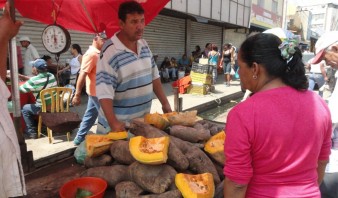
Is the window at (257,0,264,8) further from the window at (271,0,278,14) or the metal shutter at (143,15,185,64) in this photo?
the metal shutter at (143,15,185,64)

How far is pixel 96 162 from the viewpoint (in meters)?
1.75

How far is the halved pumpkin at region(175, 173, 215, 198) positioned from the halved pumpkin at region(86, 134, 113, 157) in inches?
21.7

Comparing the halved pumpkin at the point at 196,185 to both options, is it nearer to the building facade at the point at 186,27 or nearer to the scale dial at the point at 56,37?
the scale dial at the point at 56,37

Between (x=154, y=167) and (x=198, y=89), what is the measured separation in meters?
8.13

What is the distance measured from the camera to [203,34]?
53.0 feet

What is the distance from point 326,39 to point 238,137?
4.90ft

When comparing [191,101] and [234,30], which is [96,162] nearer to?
[191,101]

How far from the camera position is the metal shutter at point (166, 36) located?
468 inches

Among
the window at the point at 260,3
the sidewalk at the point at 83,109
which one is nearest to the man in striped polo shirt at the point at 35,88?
the sidewalk at the point at 83,109

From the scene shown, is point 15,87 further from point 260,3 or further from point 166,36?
point 260,3

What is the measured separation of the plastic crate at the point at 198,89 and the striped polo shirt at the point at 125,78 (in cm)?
695

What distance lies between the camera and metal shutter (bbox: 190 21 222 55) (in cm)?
1510

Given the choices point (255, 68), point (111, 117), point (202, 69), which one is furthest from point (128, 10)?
point (202, 69)

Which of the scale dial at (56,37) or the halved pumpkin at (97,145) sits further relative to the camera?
the scale dial at (56,37)
